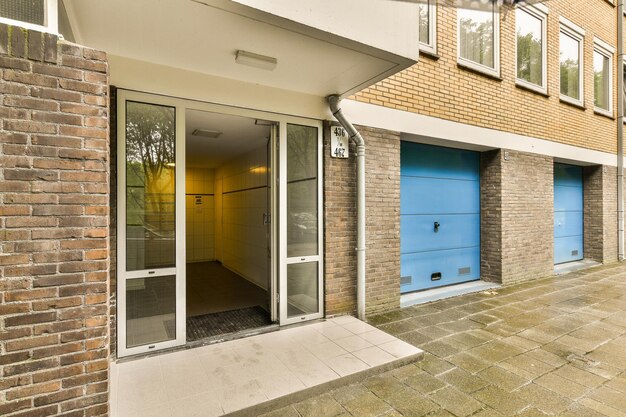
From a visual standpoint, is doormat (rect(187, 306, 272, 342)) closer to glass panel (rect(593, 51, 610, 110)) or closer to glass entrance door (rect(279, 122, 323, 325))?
glass entrance door (rect(279, 122, 323, 325))

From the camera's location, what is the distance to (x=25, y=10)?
1.92 metres

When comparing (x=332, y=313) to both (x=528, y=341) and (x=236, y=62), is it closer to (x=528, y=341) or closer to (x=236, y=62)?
(x=528, y=341)

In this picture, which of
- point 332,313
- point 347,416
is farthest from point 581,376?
point 332,313

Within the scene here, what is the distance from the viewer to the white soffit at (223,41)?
2369mm

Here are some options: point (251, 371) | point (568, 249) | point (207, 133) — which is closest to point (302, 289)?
point (251, 371)

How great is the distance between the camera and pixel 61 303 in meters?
1.94

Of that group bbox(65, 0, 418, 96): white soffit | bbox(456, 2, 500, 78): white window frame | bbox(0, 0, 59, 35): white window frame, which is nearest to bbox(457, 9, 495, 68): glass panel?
bbox(456, 2, 500, 78): white window frame

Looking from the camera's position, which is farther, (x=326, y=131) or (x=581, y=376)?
(x=326, y=131)

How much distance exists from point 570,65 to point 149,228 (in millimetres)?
9639

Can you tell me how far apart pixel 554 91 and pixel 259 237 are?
278 inches

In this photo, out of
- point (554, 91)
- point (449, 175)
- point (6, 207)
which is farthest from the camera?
point (554, 91)

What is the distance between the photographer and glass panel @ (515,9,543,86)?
21.3 feet

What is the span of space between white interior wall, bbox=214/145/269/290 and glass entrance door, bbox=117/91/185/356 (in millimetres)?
1666

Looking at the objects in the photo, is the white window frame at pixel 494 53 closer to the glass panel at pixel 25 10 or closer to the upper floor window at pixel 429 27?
the upper floor window at pixel 429 27
